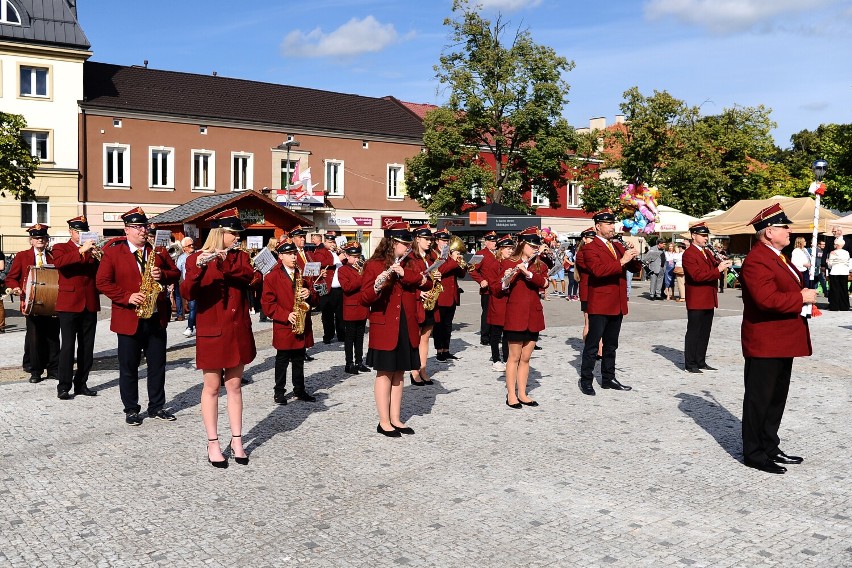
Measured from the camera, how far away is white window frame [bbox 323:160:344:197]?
46688mm

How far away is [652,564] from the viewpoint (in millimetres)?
4645

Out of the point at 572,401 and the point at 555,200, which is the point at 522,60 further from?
the point at 572,401

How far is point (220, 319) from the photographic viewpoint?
6.69 metres

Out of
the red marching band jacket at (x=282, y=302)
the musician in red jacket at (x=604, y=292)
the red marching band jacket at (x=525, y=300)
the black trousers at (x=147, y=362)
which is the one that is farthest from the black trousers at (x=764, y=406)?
the black trousers at (x=147, y=362)

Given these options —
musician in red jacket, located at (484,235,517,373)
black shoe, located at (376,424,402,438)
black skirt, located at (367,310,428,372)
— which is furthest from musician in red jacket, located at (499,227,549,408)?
black shoe, located at (376,424,402,438)

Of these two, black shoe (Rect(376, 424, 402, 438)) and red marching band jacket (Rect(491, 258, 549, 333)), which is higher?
red marching band jacket (Rect(491, 258, 549, 333))

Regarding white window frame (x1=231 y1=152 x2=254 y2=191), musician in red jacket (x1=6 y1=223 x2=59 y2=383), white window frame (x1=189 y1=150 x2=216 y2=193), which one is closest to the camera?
musician in red jacket (x1=6 y1=223 x2=59 y2=383)

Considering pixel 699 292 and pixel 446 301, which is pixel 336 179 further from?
pixel 699 292

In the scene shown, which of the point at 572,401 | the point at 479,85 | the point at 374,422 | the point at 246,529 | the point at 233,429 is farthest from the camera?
the point at 479,85

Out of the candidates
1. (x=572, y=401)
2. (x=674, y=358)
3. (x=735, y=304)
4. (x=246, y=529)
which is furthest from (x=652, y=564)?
(x=735, y=304)

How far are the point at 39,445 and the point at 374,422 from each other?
3028mm

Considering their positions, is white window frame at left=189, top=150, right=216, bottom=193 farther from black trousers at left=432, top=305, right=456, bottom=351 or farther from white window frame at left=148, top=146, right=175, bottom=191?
black trousers at left=432, top=305, right=456, bottom=351

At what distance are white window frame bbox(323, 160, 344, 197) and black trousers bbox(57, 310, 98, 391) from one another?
37550 millimetres

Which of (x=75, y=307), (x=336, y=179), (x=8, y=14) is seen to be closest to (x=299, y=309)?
(x=75, y=307)
